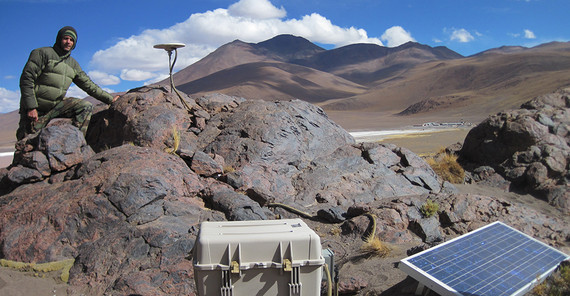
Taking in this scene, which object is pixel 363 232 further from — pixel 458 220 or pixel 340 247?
pixel 458 220

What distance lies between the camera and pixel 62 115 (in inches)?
287

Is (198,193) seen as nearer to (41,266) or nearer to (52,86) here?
(41,266)

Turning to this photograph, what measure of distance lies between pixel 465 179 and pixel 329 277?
7322 mm

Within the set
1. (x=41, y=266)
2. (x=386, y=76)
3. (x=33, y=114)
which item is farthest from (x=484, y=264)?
(x=386, y=76)

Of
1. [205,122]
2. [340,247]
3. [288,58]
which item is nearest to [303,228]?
[340,247]

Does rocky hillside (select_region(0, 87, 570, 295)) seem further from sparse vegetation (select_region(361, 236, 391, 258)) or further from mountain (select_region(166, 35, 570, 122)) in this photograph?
mountain (select_region(166, 35, 570, 122))

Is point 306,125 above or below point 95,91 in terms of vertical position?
below

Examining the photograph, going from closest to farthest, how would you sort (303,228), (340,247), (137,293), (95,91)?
(303,228) → (137,293) → (340,247) → (95,91)

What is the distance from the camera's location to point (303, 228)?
3471mm

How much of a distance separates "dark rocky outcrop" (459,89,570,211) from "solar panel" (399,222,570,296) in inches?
198

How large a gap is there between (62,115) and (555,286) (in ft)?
24.2

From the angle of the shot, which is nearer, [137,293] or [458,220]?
[137,293]

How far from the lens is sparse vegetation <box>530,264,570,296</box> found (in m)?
3.59

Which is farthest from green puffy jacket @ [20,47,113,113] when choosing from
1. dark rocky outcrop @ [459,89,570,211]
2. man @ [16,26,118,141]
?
dark rocky outcrop @ [459,89,570,211]
